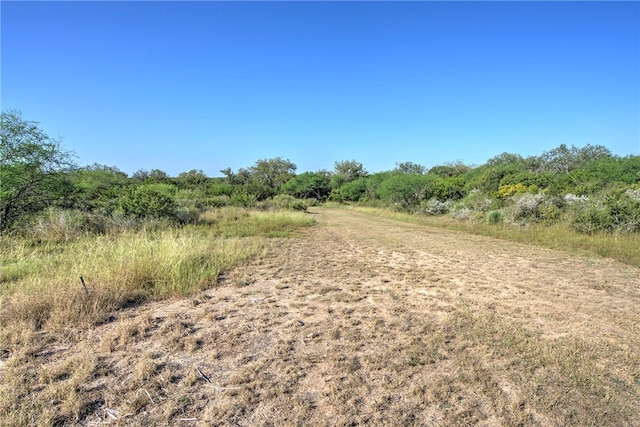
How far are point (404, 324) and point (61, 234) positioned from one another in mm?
9612

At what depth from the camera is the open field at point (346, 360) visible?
2344 mm

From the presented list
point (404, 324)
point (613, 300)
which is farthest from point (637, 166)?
point (404, 324)

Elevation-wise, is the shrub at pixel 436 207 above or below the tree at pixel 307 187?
below

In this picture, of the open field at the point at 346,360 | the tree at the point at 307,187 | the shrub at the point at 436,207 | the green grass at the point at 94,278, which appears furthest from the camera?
the tree at the point at 307,187

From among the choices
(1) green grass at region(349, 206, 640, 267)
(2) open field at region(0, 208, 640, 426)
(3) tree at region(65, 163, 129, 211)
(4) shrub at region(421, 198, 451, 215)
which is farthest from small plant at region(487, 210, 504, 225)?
(3) tree at region(65, 163, 129, 211)

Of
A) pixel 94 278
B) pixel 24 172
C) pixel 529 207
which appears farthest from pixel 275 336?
pixel 529 207

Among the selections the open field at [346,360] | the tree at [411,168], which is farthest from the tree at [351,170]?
the open field at [346,360]

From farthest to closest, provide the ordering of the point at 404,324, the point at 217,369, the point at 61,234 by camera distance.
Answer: the point at 61,234, the point at 404,324, the point at 217,369

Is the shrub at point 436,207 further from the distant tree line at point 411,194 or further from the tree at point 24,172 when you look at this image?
the tree at point 24,172

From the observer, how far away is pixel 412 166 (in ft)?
199

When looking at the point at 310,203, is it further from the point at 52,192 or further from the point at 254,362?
the point at 254,362

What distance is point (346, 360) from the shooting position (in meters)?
3.06

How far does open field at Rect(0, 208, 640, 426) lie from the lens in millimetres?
2344

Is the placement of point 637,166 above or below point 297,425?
above
